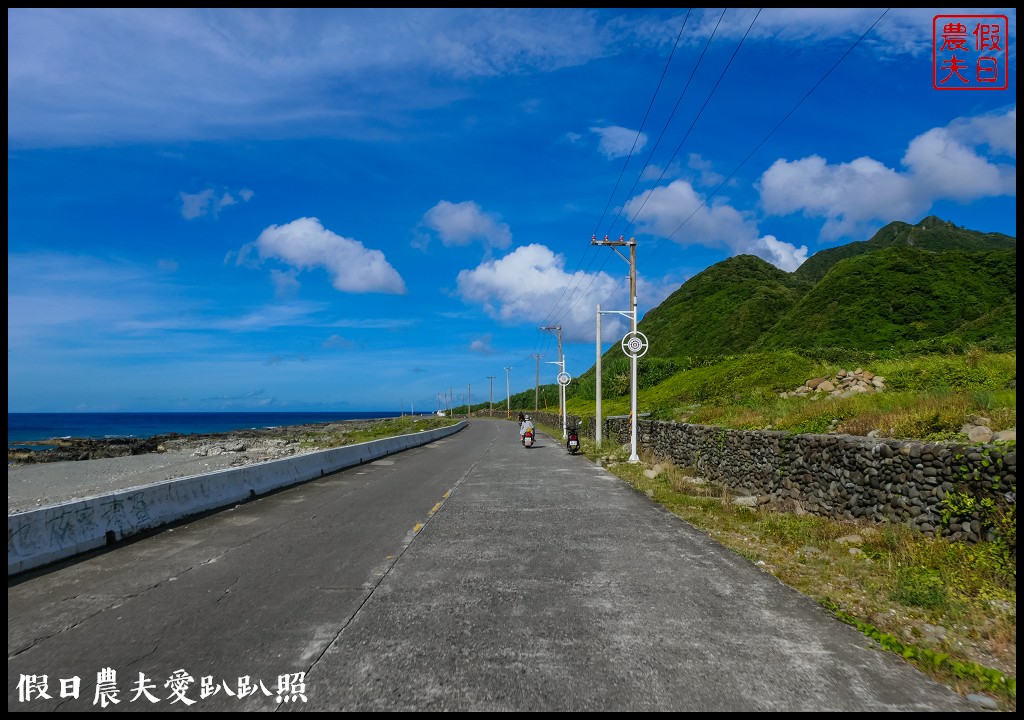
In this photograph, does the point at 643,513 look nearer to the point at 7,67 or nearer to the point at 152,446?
A: the point at 7,67

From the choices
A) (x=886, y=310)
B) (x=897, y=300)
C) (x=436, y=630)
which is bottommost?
(x=436, y=630)

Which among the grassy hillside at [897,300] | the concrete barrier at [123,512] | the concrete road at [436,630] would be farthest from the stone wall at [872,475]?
the grassy hillside at [897,300]

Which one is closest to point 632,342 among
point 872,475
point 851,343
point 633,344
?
point 633,344

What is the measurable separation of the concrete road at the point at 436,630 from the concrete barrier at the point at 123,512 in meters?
0.41

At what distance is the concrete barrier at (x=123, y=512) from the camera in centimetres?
783

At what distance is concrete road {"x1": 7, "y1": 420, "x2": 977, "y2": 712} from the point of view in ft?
13.7

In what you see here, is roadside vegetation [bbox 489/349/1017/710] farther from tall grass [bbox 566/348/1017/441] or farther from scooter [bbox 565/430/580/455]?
scooter [bbox 565/430/580/455]

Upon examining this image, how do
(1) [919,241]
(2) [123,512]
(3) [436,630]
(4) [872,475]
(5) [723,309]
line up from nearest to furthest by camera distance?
(3) [436,630], (4) [872,475], (2) [123,512], (5) [723,309], (1) [919,241]

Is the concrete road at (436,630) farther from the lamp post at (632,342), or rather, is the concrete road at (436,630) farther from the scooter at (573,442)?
the scooter at (573,442)

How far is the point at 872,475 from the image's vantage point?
9156 millimetres

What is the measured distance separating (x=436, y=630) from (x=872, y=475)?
7.06 metres

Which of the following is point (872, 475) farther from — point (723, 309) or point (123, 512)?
point (723, 309)

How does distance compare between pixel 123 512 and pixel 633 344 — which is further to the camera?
pixel 633 344

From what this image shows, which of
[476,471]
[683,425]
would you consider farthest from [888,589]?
[476,471]
